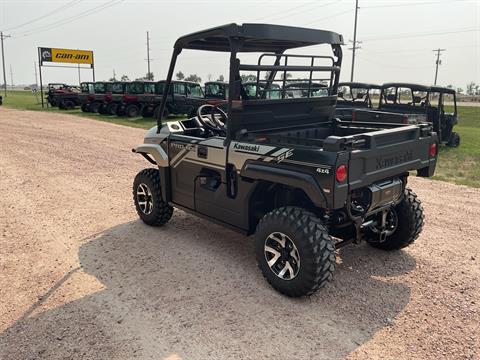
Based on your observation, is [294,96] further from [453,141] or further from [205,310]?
[453,141]

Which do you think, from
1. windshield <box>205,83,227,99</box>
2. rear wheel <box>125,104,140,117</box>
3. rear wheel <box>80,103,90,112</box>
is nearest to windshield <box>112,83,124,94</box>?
rear wheel <box>125,104,140,117</box>

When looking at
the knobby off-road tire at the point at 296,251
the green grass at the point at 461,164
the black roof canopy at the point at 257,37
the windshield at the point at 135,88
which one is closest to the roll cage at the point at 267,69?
the black roof canopy at the point at 257,37

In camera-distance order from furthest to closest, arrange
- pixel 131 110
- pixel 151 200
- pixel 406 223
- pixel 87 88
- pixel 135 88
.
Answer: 1. pixel 87 88
2. pixel 135 88
3. pixel 131 110
4. pixel 151 200
5. pixel 406 223

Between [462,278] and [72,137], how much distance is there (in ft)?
40.2

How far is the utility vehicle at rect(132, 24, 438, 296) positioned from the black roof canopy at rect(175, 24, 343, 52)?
0.4 inches

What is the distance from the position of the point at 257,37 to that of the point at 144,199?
8.22 feet

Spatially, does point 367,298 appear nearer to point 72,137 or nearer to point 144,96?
point 72,137

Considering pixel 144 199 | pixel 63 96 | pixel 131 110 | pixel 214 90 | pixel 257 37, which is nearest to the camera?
pixel 257 37

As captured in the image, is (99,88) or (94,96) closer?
(94,96)

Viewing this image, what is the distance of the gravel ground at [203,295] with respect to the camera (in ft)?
9.63

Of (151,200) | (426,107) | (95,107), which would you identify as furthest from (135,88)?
(151,200)

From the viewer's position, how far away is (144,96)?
2173cm

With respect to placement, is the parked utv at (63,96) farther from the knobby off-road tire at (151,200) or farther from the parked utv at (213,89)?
the knobby off-road tire at (151,200)

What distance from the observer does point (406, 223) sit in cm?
427
